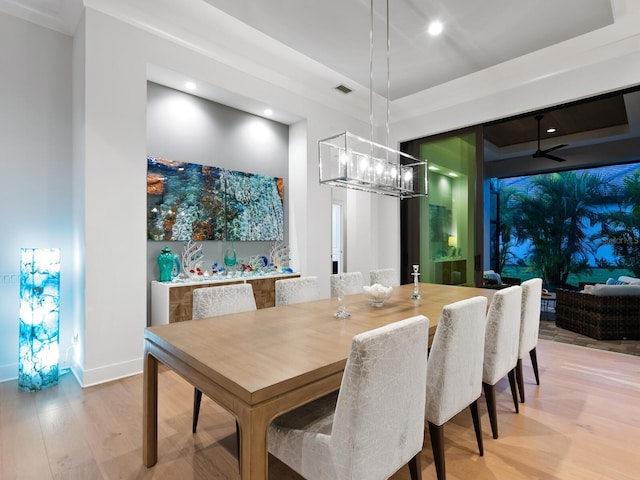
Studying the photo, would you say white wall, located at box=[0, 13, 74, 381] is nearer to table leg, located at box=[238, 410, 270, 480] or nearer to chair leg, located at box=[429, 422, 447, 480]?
table leg, located at box=[238, 410, 270, 480]

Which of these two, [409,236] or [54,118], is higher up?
[54,118]

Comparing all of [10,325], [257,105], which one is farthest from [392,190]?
[10,325]

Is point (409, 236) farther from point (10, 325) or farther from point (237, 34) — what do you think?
point (10, 325)

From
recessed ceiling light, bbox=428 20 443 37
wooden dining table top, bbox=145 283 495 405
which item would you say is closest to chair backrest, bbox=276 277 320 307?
wooden dining table top, bbox=145 283 495 405

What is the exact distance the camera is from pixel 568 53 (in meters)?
3.84

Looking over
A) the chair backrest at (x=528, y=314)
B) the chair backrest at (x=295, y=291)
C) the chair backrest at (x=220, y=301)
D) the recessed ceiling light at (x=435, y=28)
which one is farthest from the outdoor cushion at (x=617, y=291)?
the chair backrest at (x=220, y=301)

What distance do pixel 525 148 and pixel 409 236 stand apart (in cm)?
401

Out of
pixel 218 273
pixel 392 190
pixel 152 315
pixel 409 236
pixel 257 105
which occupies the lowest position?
pixel 152 315

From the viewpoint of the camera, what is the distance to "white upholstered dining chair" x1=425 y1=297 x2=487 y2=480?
1661 millimetres

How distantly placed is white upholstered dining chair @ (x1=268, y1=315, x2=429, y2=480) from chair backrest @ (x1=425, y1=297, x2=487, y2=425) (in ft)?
0.83

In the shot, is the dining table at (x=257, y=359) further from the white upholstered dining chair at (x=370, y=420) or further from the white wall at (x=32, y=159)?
the white wall at (x=32, y=159)

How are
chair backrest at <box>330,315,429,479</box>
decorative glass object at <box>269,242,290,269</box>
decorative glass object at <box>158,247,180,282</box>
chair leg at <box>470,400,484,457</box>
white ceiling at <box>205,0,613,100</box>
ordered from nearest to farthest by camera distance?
chair backrest at <box>330,315,429,479</box>, chair leg at <box>470,400,484,457</box>, white ceiling at <box>205,0,613,100</box>, decorative glass object at <box>158,247,180,282</box>, decorative glass object at <box>269,242,290,269</box>

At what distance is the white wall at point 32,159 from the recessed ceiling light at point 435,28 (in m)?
3.46

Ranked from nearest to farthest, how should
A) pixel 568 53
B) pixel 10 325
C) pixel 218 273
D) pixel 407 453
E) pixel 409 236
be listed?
1. pixel 407 453
2. pixel 10 325
3. pixel 568 53
4. pixel 218 273
5. pixel 409 236
